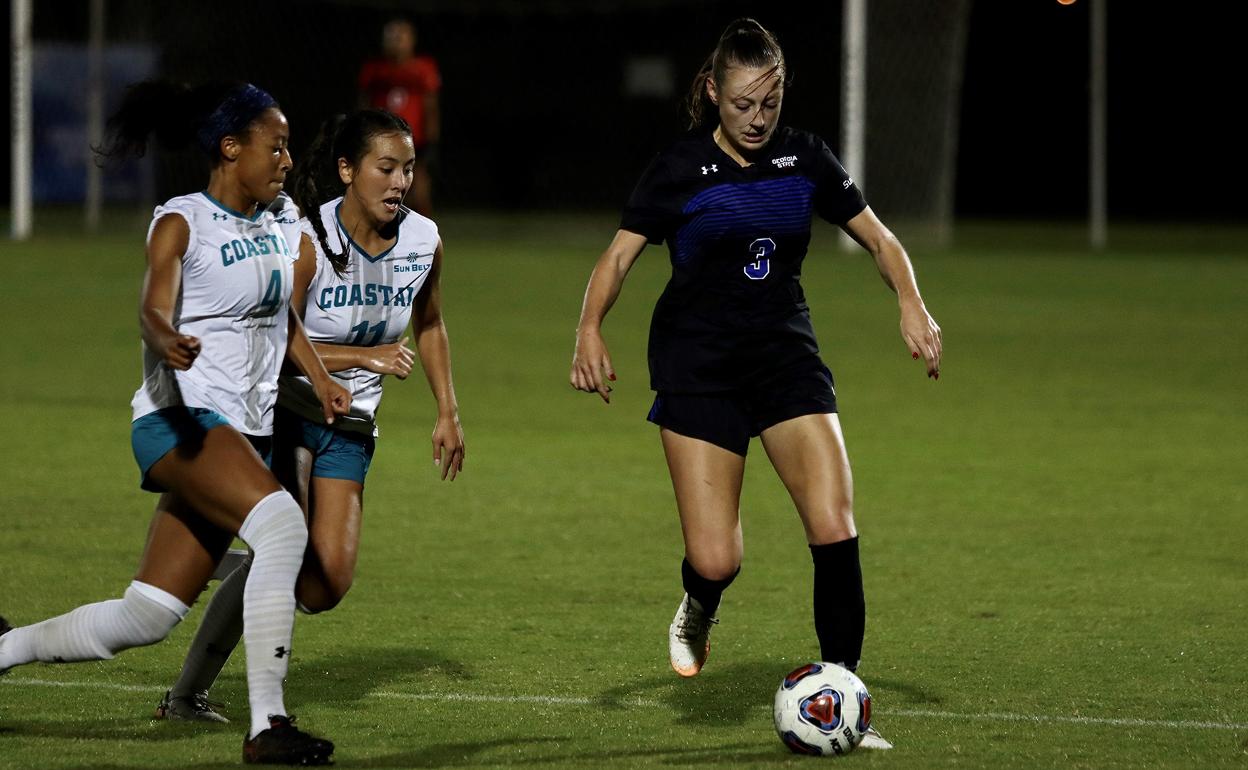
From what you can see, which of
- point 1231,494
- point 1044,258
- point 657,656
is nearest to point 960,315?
point 1044,258

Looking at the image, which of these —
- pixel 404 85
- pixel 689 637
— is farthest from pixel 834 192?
pixel 404 85

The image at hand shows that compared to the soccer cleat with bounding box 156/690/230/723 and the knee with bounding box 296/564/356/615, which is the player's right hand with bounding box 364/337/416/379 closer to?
the knee with bounding box 296/564/356/615

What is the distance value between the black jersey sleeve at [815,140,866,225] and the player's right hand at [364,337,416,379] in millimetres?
1265

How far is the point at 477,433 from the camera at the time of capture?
11500 millimetres

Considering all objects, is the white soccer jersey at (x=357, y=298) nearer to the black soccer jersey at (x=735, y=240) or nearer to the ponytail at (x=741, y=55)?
the black soccer jersey at (x=735, y=240)

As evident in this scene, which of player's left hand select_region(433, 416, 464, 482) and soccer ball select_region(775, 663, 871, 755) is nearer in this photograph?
soccer ball select_region(775, 663, 871, 755)

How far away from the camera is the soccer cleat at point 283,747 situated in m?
4.69

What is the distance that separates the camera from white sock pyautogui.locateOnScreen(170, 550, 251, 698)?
17.4 feet

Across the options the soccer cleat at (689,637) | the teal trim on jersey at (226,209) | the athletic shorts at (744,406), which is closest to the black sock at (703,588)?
the soccer cleat at (689,637)

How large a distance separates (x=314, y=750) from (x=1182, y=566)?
433cm

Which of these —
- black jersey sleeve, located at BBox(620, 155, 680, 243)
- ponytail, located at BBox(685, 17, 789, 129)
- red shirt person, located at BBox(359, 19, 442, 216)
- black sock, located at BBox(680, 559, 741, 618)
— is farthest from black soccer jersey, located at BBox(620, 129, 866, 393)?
red shirt person, located at BBox(359, 19, 442, 216)

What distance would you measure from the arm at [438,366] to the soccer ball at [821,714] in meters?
1.29

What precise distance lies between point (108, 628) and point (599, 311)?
1617 mm

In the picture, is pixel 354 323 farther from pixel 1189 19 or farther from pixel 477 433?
pixel 1189 19
